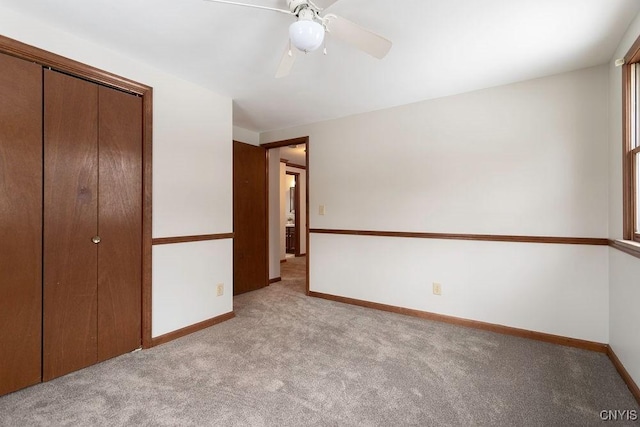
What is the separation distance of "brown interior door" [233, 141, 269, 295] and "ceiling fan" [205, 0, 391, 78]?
2507 millimetres

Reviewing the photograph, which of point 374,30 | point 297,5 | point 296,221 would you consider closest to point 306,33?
point 297,5

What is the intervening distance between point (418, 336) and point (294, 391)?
1.29m

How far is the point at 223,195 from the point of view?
296cm

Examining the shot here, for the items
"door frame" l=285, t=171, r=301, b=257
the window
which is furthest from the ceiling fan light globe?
"door frame" l=285, t=171, r=301, b=257

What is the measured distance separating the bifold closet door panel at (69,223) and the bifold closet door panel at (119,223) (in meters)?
0.05

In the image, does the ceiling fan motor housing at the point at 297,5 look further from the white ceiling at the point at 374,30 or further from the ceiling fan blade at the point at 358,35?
the white ceiling at the point at 374,30

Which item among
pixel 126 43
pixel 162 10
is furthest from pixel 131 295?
pixel 162 10

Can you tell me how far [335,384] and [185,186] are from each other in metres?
2.03

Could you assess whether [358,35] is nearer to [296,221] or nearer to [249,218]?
[249,218]

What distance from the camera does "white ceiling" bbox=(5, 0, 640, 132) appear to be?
162 cm

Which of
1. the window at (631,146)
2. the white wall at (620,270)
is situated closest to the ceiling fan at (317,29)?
the white wall at (620,270)

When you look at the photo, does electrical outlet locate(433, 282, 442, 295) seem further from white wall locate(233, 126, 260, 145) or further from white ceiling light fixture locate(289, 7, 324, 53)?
white wall locate(233, 126, 260, 145)

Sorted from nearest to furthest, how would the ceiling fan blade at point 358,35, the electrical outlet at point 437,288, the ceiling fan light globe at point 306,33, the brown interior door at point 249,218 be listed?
the ceiling fan light globe at point 306,33 < the ceiling fan blade at point 358,35 < the electrical outlet at point 437,288 < the brown interior door at point 249,218

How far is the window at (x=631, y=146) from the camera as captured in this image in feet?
6.07
